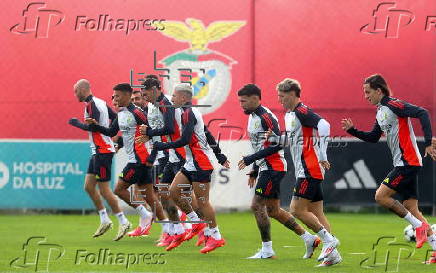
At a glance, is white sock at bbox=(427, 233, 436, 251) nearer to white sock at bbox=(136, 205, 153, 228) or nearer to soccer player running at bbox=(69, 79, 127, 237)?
white sock at bbox=(136, 205, 153, 228)

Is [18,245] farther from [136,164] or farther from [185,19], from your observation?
[185,19]

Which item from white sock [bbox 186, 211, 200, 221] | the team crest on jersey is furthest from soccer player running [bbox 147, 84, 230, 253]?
the team crest on jersey

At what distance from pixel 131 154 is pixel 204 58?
16.8 feet

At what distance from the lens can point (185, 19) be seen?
18609 mm

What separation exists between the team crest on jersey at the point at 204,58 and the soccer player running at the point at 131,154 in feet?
14.7

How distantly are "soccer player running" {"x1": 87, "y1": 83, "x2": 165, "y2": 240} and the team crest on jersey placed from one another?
→ 4.49 m

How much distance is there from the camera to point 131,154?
45.6ft

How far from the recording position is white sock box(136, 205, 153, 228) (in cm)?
1408

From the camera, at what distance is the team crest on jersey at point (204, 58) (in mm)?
18531

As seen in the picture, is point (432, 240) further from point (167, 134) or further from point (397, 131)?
point (167, 134)

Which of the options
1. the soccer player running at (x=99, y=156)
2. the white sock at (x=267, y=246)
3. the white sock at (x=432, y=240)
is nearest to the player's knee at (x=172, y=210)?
the soccer player running at (x=99, y=156)

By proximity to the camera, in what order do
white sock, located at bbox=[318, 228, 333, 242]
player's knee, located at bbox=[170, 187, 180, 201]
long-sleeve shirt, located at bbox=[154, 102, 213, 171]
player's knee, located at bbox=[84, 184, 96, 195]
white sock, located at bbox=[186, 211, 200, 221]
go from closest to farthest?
white sock, located at bbox=[318, 228, 333, 242], long-sleeve shirt, located at bbox=[154, 102, 213, 171], player's knee, located at bbox=[170, 187, 180, 201], white sock, located at bbox=[186, 211, 200, 221], player's knee, located at bbox=[84, 184, 96, 195]

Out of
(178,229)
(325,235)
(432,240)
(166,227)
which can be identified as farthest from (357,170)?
(325,235)

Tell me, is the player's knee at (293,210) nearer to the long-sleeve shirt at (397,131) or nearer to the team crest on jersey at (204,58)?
the long-sleeve shirt at (397,131)
